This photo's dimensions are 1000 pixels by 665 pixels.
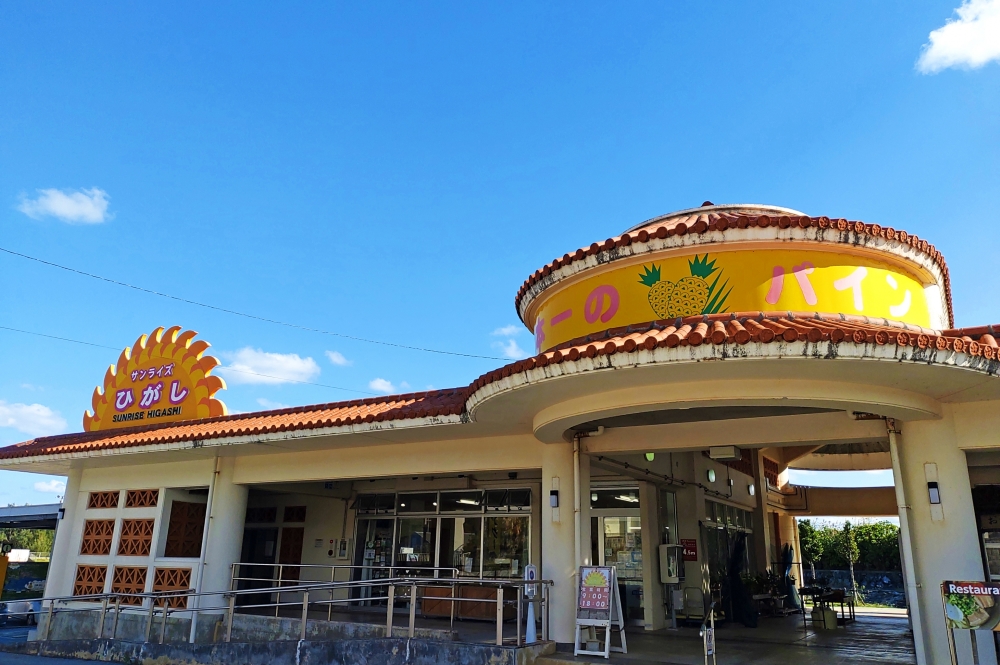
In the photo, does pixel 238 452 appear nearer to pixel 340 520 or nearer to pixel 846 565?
pixel 340 520

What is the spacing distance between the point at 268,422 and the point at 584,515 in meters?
5.97

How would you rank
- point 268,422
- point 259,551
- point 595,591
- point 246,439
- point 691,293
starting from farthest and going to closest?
point 259,551
point 268,422
point 246,439
point 595,591
point 691,293

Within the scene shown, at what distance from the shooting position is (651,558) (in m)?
13.4

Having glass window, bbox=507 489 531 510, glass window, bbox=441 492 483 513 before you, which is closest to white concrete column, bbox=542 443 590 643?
glass window, bbox=507 489 531 510

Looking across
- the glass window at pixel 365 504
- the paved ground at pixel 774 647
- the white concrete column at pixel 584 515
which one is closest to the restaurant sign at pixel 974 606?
the paved ground at pixel 774 647

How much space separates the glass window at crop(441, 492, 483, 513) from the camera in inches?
617

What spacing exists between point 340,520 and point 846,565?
24003 mm

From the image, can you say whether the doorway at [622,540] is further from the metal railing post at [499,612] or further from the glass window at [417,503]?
the metal railing post at [499,612]

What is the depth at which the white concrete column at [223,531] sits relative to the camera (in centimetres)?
1371

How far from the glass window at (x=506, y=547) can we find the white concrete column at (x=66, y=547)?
30.6 feet

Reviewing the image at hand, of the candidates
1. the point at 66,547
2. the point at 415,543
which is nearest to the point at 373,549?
the point at 415,543

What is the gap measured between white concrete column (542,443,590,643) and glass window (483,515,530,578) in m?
4.95

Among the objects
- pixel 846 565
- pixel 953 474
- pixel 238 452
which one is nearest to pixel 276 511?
pixel 238 452

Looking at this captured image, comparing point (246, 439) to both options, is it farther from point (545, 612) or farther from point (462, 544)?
point (545, 612)
